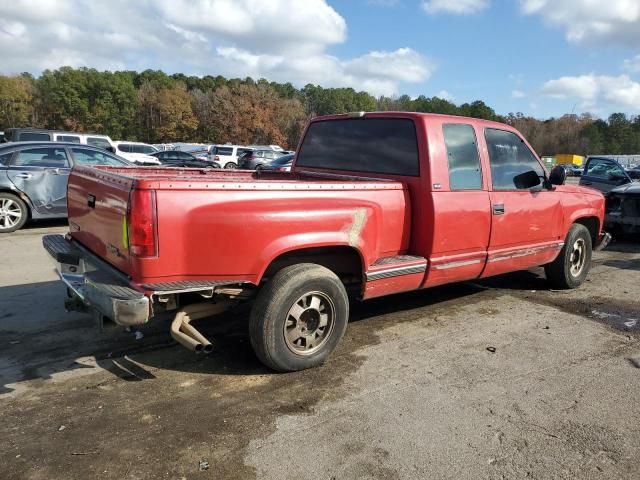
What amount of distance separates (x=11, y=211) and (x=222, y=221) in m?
7.83

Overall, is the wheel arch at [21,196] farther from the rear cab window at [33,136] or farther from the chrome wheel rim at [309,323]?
the rear cab window at [33,136]

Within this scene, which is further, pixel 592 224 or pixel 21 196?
pixel 21 196

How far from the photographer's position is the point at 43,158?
9.55 m

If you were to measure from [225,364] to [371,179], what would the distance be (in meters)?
1.97

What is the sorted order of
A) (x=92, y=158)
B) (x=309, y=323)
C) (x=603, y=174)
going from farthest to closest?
1. (x=603, y=174)
2. (x=92, y=158)
3. (x=309, y=323)

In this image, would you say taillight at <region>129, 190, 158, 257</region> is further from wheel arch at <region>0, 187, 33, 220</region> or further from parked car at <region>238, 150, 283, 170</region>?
parked car at <region>238, 150, 283, 170</region>

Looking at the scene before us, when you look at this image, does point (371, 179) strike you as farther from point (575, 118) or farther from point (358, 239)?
point (575, 118)

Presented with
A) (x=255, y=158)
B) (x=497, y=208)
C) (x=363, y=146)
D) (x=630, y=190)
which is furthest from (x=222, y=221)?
(x=255, y=158)

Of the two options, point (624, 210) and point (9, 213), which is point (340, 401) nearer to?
point (9, 213)

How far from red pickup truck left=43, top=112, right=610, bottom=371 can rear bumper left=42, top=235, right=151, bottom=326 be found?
12 mm

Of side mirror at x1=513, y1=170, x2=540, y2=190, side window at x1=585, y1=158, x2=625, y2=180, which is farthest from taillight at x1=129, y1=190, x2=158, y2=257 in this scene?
side window at x1=585, y1=158, x2=625, y2=180

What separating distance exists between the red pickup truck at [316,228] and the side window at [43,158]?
5554mm

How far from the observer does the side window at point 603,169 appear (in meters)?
12.1

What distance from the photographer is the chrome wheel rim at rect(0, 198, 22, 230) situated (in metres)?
9.16
